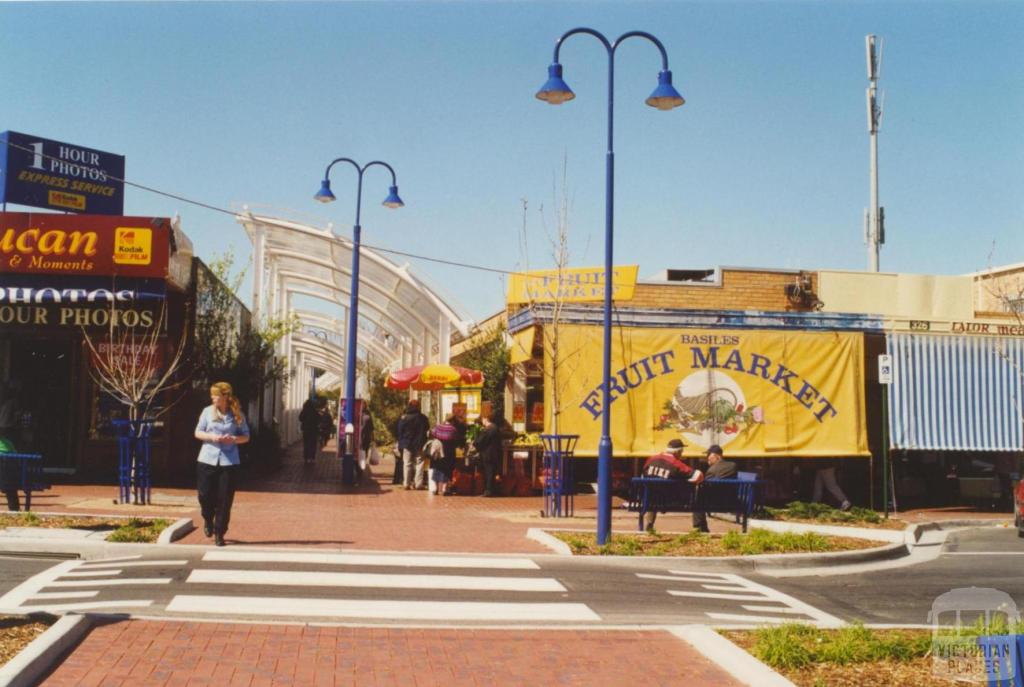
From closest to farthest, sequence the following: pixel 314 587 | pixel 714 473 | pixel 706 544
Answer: pixel 314 587, pixel 706 544, pixel 714 473

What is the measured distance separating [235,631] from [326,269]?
2629 cm

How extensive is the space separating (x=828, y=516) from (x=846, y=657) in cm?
1050

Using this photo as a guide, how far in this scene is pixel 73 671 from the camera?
632 cm

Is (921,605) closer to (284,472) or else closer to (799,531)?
(799,531)

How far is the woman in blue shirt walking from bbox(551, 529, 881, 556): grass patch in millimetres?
3976

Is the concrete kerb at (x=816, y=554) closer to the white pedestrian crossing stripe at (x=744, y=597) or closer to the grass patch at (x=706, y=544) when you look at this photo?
the grass patch at (x=706, y=544)

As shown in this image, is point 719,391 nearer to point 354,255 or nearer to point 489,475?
point 489,475

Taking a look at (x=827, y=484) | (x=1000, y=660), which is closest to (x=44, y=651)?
(x=1000, y=660)

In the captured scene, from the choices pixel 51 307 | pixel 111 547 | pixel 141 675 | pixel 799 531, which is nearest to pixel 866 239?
pixel 799 531

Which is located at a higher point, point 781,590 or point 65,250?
point 65,250

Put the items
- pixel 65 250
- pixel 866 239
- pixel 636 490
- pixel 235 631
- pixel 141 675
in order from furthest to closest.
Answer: pixel 866 239 → pixel 65 250 → pixel 636 490 → pixel 235 631 → pixel 141 675

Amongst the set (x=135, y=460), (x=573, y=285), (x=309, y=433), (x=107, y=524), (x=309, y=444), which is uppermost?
(x=573, y=285)

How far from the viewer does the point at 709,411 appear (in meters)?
20.7

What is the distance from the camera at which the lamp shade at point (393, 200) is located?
2402 centimetres
